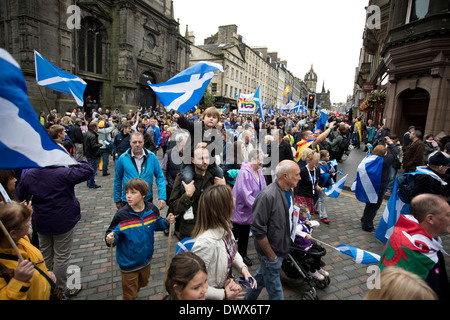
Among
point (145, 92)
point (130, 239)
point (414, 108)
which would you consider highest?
point (145, 92)

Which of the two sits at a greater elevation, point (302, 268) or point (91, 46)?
point (91, 46)

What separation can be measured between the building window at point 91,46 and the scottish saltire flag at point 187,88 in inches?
856

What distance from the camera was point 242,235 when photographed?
4.32 metres

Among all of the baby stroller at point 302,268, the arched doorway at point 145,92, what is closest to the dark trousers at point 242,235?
the baby stroller at point 302,268

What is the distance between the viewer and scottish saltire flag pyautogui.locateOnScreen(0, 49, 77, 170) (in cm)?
183

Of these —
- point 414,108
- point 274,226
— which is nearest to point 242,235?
point 274,226

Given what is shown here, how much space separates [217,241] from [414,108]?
15.9 m

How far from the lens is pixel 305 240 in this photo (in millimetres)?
3721

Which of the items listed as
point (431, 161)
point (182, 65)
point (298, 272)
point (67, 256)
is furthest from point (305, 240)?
point (182, 65)

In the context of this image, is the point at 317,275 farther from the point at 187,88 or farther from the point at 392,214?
the point at 187,88

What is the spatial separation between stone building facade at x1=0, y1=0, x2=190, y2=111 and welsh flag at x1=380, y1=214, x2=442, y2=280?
17.2m

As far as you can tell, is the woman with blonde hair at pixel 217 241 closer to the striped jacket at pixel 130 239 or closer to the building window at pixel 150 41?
the striped jacket at pixel 130 239

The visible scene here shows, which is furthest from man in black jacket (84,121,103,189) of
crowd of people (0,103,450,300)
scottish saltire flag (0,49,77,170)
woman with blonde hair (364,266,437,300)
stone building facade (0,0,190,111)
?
stone building facade (0,0,190,111)
